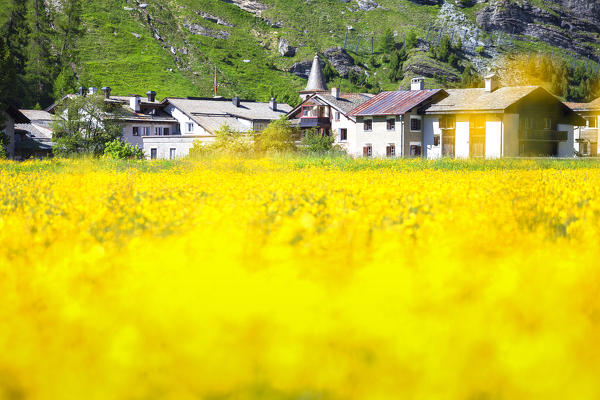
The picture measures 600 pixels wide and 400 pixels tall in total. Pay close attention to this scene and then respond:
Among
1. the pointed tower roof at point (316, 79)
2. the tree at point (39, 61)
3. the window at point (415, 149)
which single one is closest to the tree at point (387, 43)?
the pointed tower roof at point (316, 79)

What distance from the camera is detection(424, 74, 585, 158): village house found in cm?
4725

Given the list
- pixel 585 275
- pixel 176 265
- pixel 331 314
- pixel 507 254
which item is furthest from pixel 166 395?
pixel 507 254

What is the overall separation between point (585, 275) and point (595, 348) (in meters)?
0.67

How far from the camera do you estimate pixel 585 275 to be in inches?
117

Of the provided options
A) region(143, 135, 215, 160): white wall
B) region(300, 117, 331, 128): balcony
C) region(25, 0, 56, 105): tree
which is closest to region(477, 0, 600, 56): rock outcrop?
region(300, 117, 331, 128): balcony

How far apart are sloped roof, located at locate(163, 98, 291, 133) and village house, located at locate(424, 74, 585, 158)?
19400 millimetres

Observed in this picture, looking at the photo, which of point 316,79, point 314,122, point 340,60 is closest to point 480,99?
point 314,122

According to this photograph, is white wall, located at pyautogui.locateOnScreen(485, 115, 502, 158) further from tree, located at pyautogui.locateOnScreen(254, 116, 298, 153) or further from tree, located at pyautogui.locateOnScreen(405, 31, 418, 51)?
tree, located at pyautogui.locateOnScreen(405, 31, 418, 51)

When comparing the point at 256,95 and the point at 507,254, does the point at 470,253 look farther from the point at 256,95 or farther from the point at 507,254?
the point at 256,95

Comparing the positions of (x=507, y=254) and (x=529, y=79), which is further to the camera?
(x=529, y=79)

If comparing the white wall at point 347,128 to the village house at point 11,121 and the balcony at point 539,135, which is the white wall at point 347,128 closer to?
the balcony at point 539,135

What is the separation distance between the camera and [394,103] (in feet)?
178

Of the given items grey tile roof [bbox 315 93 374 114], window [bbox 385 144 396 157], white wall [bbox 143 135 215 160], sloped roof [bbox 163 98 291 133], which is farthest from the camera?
sloped roof [bbox 163 98 291 133]

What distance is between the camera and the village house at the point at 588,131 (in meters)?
53.2
